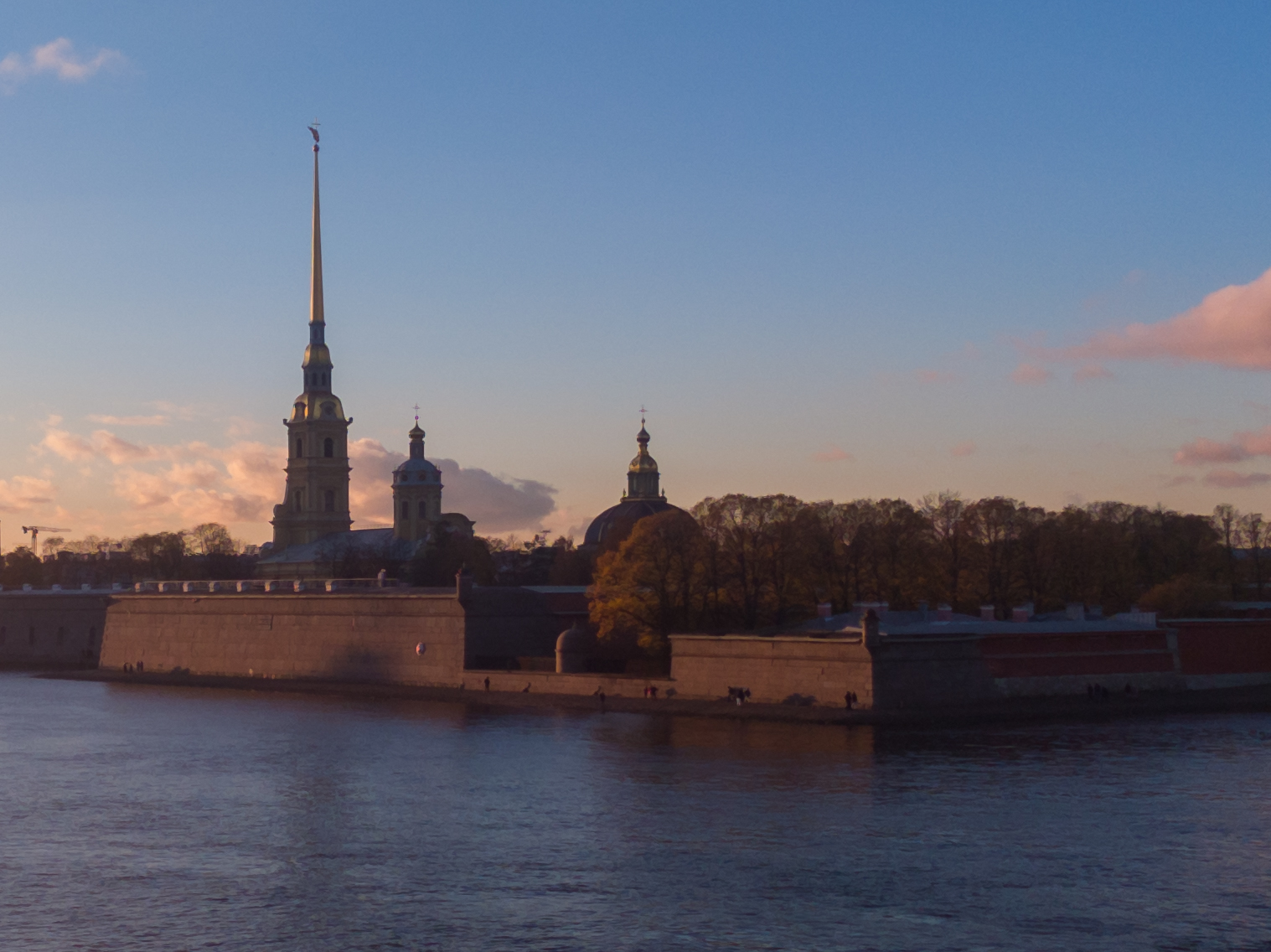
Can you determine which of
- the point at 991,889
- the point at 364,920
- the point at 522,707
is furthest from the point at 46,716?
the point at 991,889

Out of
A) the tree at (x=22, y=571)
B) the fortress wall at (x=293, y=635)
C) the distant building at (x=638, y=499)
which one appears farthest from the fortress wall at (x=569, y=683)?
the tree at (x=22, y=571)

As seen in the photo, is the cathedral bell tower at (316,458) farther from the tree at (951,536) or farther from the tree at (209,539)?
the tree at (951,536)

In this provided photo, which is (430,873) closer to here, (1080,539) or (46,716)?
(46,716)

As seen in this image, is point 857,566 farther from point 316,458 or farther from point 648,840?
point 316,458

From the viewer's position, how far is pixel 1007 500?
68875 mm

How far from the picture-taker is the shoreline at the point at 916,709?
45750 millimetres

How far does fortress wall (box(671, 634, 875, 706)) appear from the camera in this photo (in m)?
47.0

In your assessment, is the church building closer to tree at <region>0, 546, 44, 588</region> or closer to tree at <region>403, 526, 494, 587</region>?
tree at <region>0, 546, 44, 588</region>

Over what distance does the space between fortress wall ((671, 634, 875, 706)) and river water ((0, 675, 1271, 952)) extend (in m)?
3.13

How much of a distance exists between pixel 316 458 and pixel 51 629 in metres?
51.8

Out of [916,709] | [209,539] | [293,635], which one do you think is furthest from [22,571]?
[916,709]

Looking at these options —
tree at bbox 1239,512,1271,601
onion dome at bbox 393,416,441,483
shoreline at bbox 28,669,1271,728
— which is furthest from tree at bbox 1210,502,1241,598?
onion dome at bbox 393,416,441,483

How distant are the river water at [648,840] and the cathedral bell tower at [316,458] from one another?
93.6 meters

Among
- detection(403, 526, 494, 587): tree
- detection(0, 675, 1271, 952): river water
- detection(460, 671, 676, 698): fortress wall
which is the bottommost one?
detection(0, 675, 1271, 952): river water
